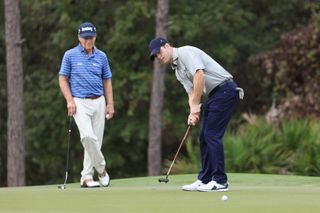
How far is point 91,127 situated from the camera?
13.7 m

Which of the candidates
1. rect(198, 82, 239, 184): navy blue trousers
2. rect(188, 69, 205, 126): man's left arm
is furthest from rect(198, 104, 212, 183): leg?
rect(188, 69, 205, 126): man's left arm

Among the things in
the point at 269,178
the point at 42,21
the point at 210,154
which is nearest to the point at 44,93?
the point at 42,21

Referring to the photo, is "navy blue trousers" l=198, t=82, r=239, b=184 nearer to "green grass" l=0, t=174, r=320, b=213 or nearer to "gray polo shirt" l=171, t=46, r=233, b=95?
"gray polo shirt" l=171, t=46, r=233, b=95

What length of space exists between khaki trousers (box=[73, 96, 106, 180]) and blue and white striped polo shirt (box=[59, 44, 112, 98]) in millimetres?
113

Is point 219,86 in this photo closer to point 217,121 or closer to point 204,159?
point 217,121

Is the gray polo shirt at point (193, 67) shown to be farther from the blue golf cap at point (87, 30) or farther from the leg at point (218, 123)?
the blue golf cap at point (87, 30)

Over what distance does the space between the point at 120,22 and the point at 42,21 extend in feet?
12.2

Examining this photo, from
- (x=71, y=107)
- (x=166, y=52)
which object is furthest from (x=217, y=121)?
(x=71, y=107)

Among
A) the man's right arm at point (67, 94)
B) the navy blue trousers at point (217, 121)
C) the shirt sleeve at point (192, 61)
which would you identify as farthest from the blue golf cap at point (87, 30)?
the navy blue trousers at point (217, 121)

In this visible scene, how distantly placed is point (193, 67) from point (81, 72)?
7.66ft

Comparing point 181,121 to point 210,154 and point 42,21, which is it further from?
point 210,154

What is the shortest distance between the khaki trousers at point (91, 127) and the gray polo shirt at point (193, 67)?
1.97 metres

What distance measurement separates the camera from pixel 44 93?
1320 inches

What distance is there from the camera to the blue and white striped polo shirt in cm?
1354
